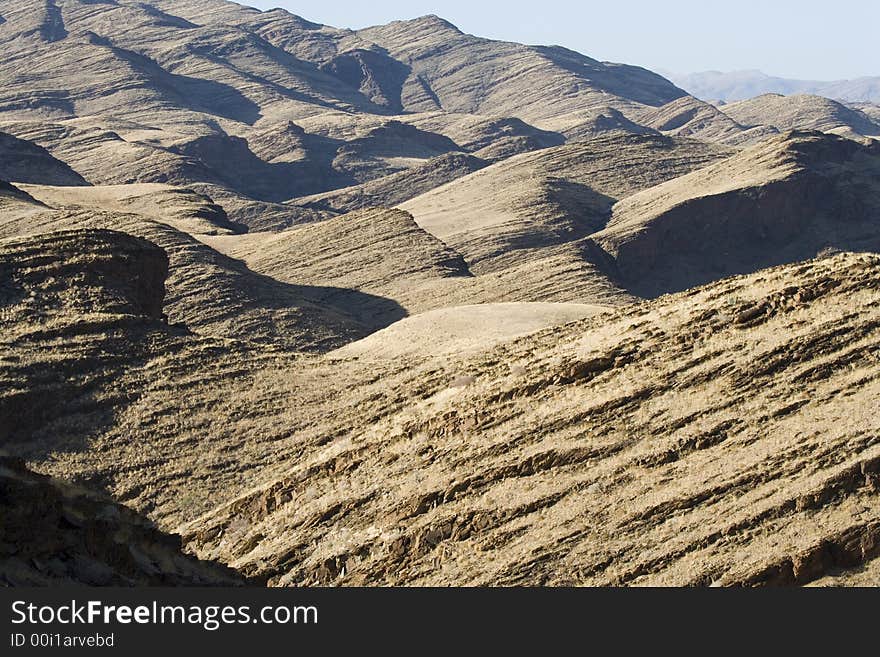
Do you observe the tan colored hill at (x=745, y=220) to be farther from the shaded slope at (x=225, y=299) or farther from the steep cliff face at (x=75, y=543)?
the steep cliff face at (x=75, y=543)

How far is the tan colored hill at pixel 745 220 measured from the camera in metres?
61.0

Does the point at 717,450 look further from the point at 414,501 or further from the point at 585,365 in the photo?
the point at 414,501

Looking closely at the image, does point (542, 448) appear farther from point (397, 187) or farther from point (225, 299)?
point (397, 187)

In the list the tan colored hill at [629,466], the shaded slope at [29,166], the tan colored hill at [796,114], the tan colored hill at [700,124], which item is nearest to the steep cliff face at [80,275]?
the tan colored hill at [629,466]

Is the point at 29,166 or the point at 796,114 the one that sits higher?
the point at 796,114

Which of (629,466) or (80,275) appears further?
(80,275)

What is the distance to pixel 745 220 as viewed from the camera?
208ft

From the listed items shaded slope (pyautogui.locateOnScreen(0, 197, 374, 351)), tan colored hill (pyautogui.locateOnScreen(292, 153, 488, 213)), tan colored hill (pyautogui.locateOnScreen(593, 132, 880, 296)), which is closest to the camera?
shaded slope (pyautogui.locateOnScreen(0, 197, 374, 351))

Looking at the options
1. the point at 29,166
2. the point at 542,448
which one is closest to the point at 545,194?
the point at 29,166

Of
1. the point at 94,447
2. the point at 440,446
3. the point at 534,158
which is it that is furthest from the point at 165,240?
the point at 534,158

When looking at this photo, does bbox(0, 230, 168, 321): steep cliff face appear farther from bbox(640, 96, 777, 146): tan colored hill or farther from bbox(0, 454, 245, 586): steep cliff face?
bbox(640, 96, 777, 146): tan colored hill

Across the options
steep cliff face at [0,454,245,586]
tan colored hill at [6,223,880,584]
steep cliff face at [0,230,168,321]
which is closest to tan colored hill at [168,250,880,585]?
tan colored hill at [6,223,880,584]

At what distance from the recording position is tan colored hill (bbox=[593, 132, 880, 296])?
61031mm

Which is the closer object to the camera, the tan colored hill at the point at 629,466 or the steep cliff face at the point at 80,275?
the tan colored hill at the point at 629,466
